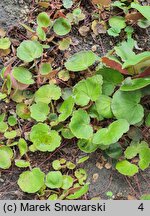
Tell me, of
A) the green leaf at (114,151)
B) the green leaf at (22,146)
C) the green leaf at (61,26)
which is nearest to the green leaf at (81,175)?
the green leaf at (114,151)

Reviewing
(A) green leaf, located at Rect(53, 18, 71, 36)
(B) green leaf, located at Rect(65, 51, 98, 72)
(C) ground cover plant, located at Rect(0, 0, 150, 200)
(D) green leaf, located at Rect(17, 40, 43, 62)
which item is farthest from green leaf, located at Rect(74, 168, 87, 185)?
(A) green leaf, located at Rect(53, 18, 71, 36)

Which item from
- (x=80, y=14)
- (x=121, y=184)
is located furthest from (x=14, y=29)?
(x=121, y=184)

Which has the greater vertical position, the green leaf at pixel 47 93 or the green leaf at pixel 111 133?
the green leaf at pixel 47 93

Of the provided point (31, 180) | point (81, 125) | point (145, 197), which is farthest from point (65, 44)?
point (145, 197)

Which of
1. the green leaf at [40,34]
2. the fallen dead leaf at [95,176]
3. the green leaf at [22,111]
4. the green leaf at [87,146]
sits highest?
the green leaf at [40,34]

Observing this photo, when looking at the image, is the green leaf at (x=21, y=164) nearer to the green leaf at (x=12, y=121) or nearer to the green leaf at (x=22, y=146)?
the green leaf at (x=22, y=146)

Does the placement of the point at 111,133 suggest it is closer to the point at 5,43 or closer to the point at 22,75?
the point at 22,75
